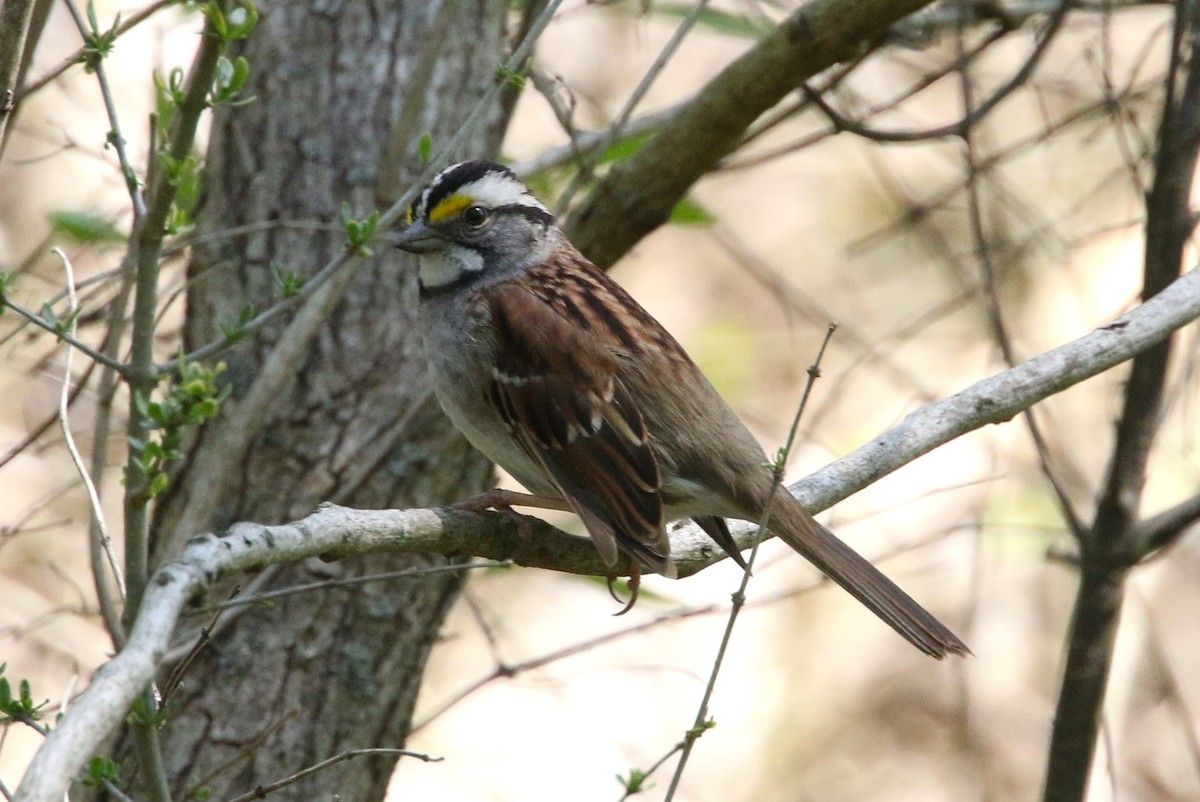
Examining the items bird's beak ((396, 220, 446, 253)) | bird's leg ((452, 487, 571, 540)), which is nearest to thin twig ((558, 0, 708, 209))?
bird's beak ((396, 220, 446, 253))

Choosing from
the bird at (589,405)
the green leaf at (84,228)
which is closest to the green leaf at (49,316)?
the bird at (589,405)

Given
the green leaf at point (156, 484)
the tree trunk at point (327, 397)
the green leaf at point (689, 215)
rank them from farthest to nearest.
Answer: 1. the green leaf at point (689, 215)
2. the tree trunk at point (327, 397)
3. the green leaf at point (156, 484)

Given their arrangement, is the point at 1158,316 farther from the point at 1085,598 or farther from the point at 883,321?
the point at 883,321

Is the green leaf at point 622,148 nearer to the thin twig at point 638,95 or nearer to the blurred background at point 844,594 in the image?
the thin twig at point 638,95

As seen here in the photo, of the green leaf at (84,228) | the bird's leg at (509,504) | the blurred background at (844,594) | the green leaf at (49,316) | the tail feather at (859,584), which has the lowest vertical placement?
the green leaf at (49,316)

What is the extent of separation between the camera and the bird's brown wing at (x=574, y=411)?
11.8 feet

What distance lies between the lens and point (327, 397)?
15.1 feet

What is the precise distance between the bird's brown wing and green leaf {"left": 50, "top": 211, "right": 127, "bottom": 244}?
1592 mm

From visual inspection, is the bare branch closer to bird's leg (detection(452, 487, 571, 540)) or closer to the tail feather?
bird's leg (detection(452, 487, 571, 540))

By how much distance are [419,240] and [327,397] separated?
2.57 ft

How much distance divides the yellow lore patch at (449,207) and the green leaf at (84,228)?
1.34 m

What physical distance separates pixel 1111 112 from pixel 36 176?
6.19 metres

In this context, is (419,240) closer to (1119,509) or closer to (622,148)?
(622,148)

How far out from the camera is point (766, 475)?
3939 mm
